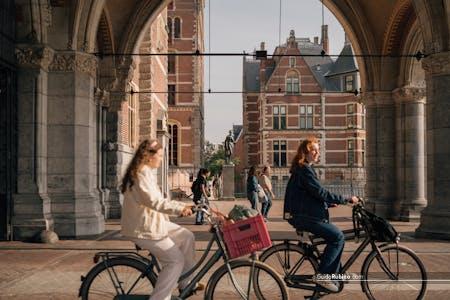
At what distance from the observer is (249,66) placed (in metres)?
65.2

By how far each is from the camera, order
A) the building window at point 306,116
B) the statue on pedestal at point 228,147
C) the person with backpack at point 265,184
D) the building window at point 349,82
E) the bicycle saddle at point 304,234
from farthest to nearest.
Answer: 1. the building window at point 306,116
2. the building window at point 349,82
3. the statue on pedestal at point 228,147
4. the person with backpack at point 265,184
5. the bicycle saddle at point 304,234

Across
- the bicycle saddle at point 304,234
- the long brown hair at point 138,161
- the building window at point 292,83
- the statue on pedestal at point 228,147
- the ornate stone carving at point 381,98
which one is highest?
the building window at point 292,83

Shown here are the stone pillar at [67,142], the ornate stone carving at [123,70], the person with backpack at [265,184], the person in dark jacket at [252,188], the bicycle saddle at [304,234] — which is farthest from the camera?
the ornate stone carving at [123,70]

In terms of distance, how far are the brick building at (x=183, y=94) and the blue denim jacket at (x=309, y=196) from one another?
44436mm

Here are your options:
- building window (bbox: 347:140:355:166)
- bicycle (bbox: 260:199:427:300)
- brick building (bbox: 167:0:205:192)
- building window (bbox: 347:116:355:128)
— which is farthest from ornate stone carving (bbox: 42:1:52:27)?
building window (bbox: 347:116:355:128)

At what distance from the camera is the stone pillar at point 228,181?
115 feet

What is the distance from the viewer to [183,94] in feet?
174

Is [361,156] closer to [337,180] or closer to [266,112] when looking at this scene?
[337,180]

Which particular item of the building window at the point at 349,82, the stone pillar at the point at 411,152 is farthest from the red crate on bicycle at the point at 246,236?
the building window at the point at 349,82

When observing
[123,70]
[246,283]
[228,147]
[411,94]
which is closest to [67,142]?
[123,70]

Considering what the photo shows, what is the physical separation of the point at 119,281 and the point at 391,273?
2.50 meters

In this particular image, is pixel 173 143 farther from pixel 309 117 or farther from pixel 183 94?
pixel 309 117

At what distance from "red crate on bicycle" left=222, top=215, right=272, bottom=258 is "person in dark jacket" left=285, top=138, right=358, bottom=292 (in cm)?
92

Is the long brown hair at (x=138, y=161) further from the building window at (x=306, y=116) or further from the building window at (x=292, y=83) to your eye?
the building window at (x=306, y=116)
